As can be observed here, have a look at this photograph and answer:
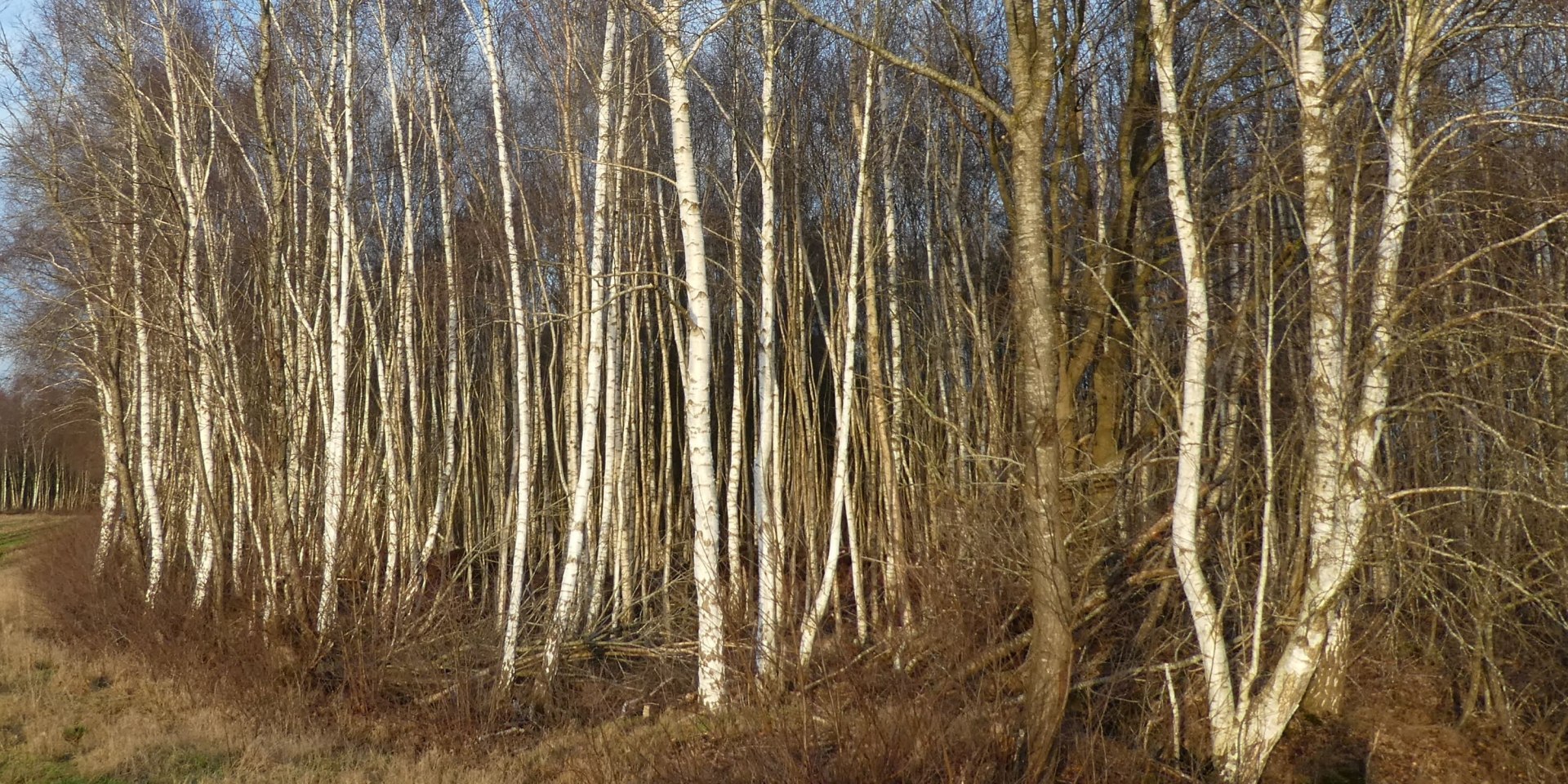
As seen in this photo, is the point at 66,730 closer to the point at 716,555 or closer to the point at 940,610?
the point at 716,555

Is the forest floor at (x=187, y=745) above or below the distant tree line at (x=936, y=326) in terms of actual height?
below

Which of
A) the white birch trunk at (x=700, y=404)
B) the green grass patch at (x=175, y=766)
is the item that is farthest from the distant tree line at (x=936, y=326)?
the green grass patch at (x=175, y=766)

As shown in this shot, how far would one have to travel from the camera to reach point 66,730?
7293mm

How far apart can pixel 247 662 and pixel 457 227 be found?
7961 mm

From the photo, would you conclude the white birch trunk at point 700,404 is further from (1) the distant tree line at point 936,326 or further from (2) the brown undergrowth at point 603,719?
(2) the brown undergrowth at point 603,719

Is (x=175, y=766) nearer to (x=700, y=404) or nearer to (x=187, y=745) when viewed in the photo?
(x=187, y=745)

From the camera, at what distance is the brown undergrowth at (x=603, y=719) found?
195 inches

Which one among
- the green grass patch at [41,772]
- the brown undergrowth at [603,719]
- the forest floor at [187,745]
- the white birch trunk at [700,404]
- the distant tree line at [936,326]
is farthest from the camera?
the white birch trunk at [700,404]

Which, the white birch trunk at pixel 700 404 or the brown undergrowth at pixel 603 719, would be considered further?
the white birch trunk at pixel 700 404

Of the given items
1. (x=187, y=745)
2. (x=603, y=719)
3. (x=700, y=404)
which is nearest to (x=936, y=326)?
(x=700, y=404)

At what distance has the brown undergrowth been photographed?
4.96 meters

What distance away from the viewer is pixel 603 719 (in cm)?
724

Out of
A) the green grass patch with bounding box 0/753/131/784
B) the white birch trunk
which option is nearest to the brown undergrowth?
the green grass patch with bounding box 0/753/131/784

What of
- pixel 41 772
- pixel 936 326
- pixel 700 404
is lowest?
pixel 41 772
